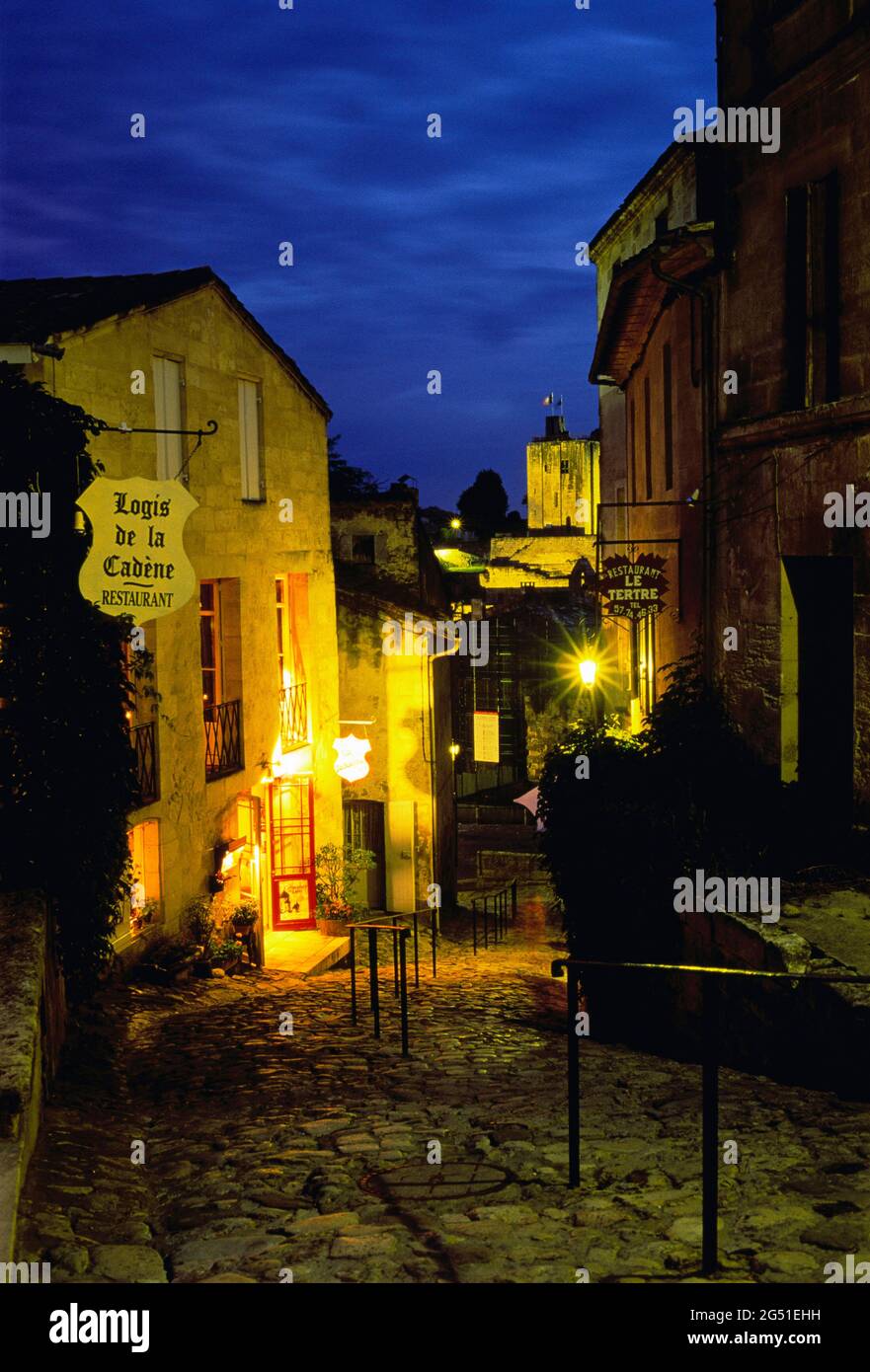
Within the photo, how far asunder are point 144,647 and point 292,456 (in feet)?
20.7

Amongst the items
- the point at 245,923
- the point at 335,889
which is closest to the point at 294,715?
the point at 335,889

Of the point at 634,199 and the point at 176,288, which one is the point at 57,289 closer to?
the point at 176,288

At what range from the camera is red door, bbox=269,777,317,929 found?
1928cm

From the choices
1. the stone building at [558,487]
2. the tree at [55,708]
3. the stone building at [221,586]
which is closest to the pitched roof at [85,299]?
the stone building at [221,586]

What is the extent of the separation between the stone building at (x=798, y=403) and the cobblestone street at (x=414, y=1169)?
4.02 meters

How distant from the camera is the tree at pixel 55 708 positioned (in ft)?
31.4

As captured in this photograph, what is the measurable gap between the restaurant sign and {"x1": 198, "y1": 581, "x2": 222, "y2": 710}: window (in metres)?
5.55

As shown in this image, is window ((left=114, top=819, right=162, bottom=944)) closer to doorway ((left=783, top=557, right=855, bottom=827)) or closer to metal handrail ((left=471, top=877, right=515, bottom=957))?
doorway ((left=783, top=557, right=855, bottom=827))

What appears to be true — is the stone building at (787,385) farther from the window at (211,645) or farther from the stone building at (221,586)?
the window at (211,645)

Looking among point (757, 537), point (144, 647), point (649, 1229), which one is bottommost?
point (649, 1229)

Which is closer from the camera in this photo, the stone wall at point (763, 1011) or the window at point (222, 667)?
the stone wall at point (763, 1011)

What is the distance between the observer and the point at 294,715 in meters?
19.9

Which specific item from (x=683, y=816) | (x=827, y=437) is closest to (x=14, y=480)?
(x=683, y=816)

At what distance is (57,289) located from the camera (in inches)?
601
